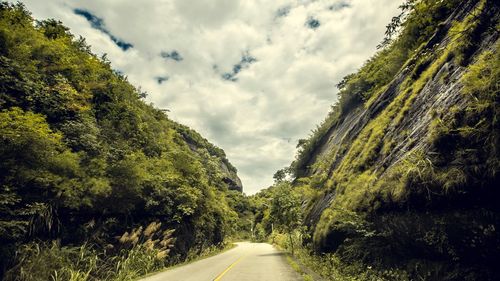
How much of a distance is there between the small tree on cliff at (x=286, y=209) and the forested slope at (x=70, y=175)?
276 inches

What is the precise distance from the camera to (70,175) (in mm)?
11375

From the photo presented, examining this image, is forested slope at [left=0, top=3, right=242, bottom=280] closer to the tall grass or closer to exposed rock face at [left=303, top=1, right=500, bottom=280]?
the tall grass

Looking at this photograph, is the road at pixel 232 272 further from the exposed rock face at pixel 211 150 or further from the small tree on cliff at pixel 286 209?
the exposed rock face at pixel 211 150

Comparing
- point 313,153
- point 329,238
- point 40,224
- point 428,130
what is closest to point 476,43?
point 428,130

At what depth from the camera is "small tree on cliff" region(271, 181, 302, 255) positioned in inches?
874

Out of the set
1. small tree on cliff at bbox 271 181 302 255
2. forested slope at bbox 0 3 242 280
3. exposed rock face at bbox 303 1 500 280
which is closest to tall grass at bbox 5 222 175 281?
forested slope at bbox 0 3 242 280

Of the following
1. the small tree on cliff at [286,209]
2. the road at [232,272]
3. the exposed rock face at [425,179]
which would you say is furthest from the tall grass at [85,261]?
the small tree on cliff at [286,209]

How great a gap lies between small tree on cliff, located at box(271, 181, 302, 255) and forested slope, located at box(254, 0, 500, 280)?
390 inches

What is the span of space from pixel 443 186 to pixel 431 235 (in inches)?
48.4

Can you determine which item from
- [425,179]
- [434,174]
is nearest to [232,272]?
[425,179]

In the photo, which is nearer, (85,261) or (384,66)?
(85,261)

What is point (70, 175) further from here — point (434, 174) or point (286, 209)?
point (286, 209)

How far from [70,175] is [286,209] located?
16.7 m

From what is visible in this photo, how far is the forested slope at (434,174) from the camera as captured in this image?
5074 mm
